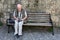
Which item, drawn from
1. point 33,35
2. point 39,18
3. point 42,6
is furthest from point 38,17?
point 33,35

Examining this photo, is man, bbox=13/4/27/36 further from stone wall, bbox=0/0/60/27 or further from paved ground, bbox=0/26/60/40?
stone wall, bbox=0/0/60/27

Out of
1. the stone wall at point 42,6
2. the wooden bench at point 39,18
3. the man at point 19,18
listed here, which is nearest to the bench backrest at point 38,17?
the wooden bench at point 39,18

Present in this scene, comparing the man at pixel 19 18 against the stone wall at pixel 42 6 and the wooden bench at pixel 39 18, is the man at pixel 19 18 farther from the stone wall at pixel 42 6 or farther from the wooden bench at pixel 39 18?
the stone wall at pixel 42 6

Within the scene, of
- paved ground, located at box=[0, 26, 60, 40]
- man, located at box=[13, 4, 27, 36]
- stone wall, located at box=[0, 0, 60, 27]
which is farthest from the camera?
stone wall, located at box=[0, 0, 60, 27]

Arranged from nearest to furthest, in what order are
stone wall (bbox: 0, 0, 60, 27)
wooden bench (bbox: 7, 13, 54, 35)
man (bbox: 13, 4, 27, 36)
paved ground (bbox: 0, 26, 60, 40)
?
paved ground (bbox: 0, 26, 60, 40), man (bbox: 13, 4, 27, 36), wooden bench (bbox: 7, 13, 54, 35), stone wall (bbox: 0, 0, 60, 27)

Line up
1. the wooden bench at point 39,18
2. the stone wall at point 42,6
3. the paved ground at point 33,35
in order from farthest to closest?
the stone wall at point 42,6 → the wooden bench at point 39,18 → the paved ground at point 33,35

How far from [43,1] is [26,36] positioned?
1.89 meters

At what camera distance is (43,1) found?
26.1 ft

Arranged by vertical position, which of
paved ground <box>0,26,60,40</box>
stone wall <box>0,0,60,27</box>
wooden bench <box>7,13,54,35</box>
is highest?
stone wall <box>0,0,60,27</box>

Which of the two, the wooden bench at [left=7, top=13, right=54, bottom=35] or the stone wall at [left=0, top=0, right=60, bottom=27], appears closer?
the wooden bench at [left=7, top=13, right=54, bottom=35]

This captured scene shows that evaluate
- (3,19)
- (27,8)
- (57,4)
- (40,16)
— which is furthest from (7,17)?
(57,4)

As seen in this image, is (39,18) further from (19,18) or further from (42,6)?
(19,18)

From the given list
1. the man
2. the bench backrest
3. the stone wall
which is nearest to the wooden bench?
the bench backrest

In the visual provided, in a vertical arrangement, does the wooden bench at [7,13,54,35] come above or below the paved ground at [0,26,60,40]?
above
